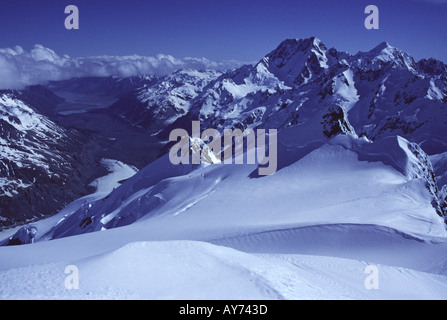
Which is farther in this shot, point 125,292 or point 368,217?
point 368,217

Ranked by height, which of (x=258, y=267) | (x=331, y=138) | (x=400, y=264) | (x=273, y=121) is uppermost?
(x=273, y=121)

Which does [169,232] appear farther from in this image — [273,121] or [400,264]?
[273,121]

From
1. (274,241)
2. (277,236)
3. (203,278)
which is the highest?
(203,278)

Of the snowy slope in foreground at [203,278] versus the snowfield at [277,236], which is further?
the snowfield at [277,236]

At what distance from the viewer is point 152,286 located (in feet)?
43.9

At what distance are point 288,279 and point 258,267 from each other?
5.55 ft

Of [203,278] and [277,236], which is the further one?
[277,236]

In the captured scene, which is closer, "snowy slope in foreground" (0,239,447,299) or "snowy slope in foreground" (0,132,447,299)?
"snowy slope in foreground" (0,239,447,299)

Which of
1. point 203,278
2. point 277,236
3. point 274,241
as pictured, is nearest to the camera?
point 203,278

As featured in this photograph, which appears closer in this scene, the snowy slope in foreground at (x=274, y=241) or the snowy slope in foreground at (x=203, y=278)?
the snowy slope in foreground at (x=203, y=278)

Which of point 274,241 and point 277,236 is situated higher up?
point 277,236

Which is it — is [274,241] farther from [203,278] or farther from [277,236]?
[203,278]

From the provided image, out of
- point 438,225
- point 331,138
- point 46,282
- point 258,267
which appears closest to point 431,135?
point 331,138

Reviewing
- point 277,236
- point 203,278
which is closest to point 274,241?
point 277,236
